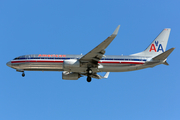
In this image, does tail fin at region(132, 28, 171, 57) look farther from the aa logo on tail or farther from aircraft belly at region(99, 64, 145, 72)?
aircraft belly at region(99, 64, 145, 72)

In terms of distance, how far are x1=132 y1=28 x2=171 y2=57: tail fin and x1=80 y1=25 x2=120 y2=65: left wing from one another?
7.90 m

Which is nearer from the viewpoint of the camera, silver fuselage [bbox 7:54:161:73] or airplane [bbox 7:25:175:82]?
airplane [bbox 7:25:175:82]

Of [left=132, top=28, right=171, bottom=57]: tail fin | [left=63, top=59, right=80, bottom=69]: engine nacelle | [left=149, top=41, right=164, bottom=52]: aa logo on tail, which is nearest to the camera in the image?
[left=63, top=59, right=80, bottom=69]: engine nacelle

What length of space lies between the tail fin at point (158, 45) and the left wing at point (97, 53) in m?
7.90

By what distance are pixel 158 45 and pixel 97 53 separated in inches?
486

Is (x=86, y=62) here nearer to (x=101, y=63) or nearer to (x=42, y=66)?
(x=101, y=63)

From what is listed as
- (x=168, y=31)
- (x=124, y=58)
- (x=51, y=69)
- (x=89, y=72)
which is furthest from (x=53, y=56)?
(x=168, y=31)

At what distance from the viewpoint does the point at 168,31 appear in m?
48.4

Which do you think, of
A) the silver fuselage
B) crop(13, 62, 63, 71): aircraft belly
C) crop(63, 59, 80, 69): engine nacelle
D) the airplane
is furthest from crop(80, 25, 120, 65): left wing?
crop(13, 62, 63, 71): aircraft belly

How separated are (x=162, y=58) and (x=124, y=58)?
546 cm

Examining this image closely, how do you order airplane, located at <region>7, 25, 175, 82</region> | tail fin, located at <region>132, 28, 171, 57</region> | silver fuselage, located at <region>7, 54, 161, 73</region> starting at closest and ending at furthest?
1. airplane, located at <region>7, 25, 175, 82</region>
2. silver fuselage, located at <region>7, 54, 161, 73</region>
3. tail fin, located at <region>132, 28, 171, 57</region>

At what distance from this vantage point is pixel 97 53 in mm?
40531

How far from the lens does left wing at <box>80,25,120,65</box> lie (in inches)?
1442

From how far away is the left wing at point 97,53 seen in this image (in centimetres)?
3664
